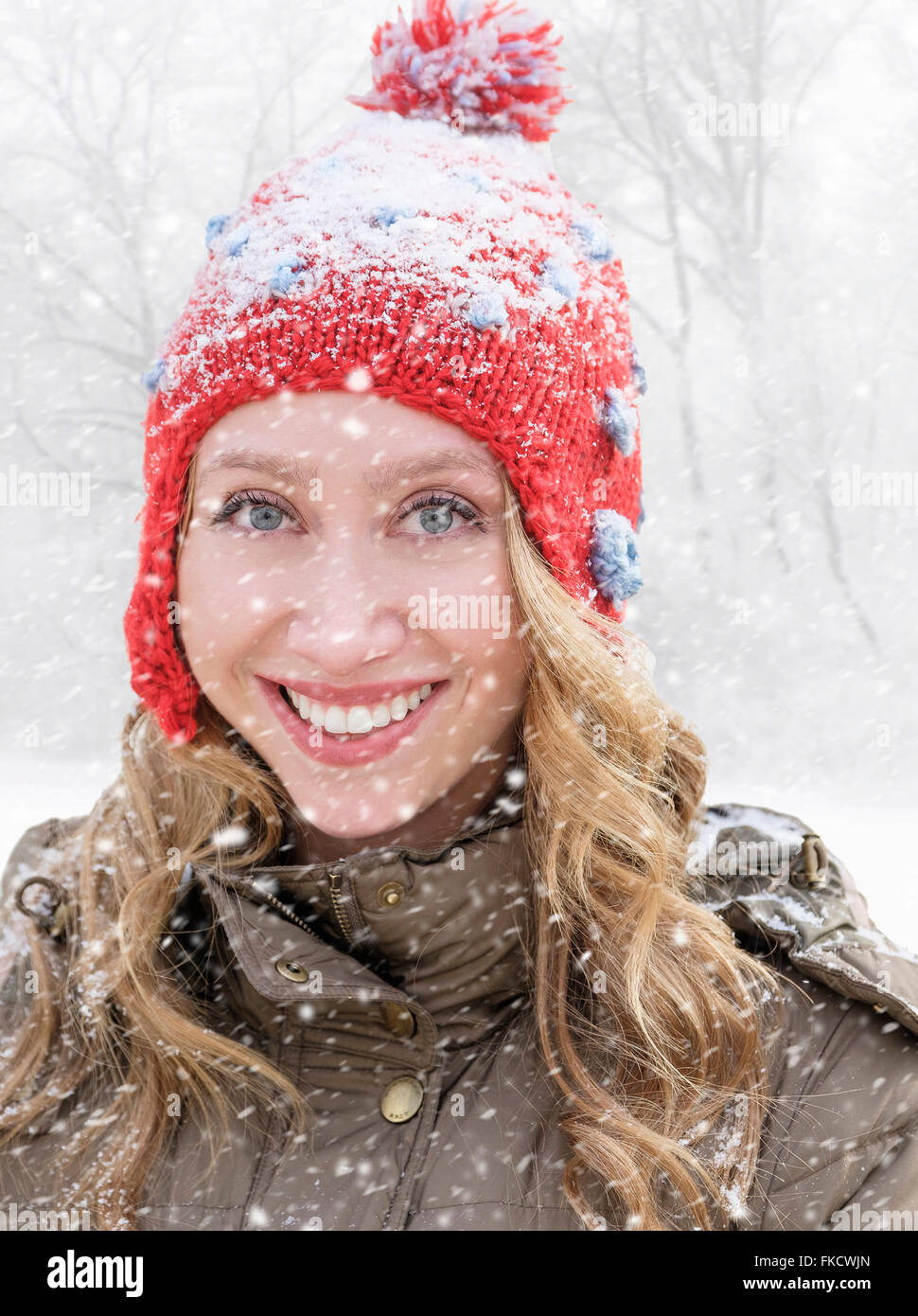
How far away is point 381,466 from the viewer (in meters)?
1.53

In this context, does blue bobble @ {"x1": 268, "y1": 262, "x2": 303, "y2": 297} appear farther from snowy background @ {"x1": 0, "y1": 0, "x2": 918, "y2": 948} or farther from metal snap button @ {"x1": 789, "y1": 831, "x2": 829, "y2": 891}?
snowy background @ {"x1": 0, "y1": 0, "x2": 918, "y2": 948}

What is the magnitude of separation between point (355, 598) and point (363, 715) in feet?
0.61

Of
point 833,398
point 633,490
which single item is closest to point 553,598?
point 633,490

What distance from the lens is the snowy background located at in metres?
5.30

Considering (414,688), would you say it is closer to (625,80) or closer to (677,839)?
(677,839)

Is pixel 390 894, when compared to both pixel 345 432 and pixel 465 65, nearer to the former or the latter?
pixel 345 432

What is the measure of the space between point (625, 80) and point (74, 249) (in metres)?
2.97

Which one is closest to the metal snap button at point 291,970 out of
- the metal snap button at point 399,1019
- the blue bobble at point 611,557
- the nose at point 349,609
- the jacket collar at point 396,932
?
the jacket collar at point 396,932

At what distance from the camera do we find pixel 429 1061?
1.55m

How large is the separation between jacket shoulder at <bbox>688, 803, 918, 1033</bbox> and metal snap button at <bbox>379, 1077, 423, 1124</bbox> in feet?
1.86

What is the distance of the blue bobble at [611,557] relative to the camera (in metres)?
1.80

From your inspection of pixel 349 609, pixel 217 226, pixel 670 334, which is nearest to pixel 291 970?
pixel 349 609

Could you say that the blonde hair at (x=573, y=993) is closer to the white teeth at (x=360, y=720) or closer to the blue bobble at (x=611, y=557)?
the blue bobble at (x=611, y=557)

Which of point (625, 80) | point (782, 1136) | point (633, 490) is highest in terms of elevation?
point (625, 80)
